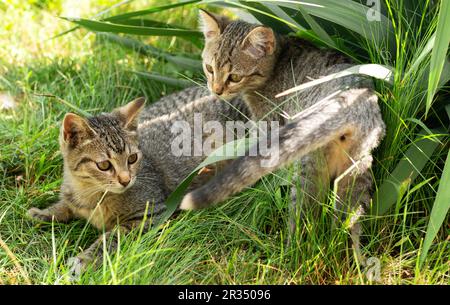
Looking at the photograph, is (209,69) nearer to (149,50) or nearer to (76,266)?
(149,50)

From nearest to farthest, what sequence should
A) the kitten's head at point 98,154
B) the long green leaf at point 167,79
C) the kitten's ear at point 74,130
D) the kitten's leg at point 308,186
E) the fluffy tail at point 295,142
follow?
the fluffy tail at point 295,142, the kitten's leg at point 308,186, the kitten's ear at point 74,130, the kitten's head at point 98,154, the long green leaf at point 167,79

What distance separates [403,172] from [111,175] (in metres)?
1.63

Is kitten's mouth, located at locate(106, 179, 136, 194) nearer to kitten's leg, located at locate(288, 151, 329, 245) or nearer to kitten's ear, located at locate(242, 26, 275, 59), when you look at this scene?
kitten's leg, located at locate(288, 151, 329, 245)

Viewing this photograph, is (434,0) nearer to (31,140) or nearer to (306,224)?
(306,224)

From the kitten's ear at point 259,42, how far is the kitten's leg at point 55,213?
1.51 meters

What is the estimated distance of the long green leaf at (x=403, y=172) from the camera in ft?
10.6

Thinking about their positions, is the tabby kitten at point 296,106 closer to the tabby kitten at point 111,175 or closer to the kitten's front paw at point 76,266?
the tabby kitten at point 111,175

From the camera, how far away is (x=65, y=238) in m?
3.68

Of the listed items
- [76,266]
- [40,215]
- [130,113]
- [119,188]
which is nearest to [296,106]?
[130,113]

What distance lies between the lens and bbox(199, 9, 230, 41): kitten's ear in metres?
4.27

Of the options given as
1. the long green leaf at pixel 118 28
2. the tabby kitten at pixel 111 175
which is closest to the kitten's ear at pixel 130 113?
the tabby kitten at pixel 111 175

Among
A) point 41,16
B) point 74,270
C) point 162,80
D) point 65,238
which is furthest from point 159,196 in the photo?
point 41,16

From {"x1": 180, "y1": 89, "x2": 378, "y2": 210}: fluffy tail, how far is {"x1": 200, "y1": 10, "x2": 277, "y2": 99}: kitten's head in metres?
1.02

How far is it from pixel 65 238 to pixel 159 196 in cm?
64
